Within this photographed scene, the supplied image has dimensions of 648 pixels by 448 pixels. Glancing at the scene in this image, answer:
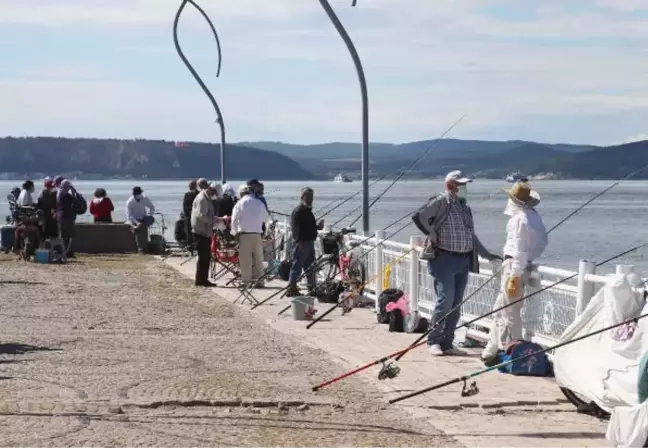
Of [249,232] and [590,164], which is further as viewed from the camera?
[590,164]

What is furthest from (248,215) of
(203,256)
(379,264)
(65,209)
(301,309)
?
(65,209)

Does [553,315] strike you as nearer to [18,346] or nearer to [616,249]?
[18,346]

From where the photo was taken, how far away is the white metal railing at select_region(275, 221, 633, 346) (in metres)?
10.3

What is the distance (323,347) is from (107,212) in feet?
59.7

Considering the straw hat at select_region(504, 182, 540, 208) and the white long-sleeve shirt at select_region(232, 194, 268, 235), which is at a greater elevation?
the straw hat at select_region(504, 182, 540, 208)

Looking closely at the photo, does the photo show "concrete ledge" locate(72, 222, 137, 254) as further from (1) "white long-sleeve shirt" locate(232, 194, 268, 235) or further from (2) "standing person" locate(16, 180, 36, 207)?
(1) "white long-sleeve shirt" locate(232, 194, 268, 235)

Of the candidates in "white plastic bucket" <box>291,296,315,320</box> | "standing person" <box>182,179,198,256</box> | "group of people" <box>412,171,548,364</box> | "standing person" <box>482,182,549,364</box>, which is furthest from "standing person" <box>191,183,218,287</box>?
"standing person" <box>482,182,549,364</box>

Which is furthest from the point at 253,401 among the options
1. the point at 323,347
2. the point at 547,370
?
the point at 323,347

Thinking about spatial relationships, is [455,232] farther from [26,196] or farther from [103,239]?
[103,239]

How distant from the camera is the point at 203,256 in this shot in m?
19.3

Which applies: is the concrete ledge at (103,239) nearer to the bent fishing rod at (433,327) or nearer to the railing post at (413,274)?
the railing post at (413,274)

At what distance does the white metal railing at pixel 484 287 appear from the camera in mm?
10273

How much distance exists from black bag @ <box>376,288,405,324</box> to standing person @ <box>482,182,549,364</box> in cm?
306

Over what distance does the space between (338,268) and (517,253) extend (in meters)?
6.72
